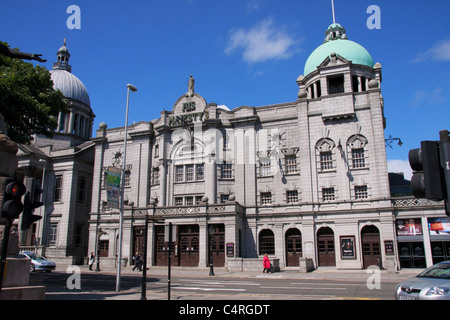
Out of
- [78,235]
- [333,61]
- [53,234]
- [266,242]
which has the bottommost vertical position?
[266,242]

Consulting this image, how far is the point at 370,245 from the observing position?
108 ft

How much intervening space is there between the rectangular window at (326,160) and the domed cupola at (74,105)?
40.6m

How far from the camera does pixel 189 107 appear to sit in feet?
140

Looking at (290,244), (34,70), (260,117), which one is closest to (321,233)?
(290,244)

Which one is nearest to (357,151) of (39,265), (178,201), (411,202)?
(411,202)

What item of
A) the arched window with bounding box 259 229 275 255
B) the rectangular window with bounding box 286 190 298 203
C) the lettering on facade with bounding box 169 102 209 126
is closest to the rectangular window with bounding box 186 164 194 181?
the lettering on facade with bounding box 169 102 209 126

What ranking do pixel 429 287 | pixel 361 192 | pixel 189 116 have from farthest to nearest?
pixel 189 116
pixel 361 192
pixel 429 287

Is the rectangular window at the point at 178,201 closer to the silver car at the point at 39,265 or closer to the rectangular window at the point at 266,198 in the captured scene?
the rectangular window at the point at 266,198

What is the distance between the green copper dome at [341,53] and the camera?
4194cm

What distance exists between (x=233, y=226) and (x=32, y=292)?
2540 centimetres

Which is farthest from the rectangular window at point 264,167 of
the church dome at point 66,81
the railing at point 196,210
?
the church dome at point 66,81

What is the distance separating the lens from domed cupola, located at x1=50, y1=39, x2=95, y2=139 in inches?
2308

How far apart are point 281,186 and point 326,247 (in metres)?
7.53

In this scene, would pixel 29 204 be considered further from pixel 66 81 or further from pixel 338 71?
pixel 66 81
